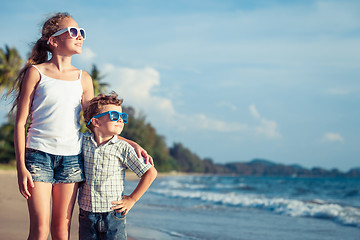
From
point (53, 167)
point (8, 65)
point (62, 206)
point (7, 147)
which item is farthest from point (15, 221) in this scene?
point (7, 147)

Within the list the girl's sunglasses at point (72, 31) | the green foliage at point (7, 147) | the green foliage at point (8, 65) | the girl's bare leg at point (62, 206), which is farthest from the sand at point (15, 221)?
the green foliage at point (7, 147)

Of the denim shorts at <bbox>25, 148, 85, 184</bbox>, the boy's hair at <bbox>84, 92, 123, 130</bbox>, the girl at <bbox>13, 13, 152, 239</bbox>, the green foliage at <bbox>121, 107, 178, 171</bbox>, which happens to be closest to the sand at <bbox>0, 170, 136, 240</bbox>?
the girl at <bbox>13, 13, 152, 239</bbox>

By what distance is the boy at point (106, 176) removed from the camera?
2625 millimetres

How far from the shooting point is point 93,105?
107 inches

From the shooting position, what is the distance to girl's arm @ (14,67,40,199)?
2.47 meters

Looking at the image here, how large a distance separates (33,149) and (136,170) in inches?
25.6

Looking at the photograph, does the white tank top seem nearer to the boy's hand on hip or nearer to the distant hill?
the boy's hand on hip

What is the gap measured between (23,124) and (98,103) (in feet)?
1.58

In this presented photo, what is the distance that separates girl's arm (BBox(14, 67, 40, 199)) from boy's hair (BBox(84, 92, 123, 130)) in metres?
0.37

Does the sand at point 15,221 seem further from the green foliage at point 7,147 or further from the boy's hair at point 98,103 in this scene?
the green foliage at point 7,147

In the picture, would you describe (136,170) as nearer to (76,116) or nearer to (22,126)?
(76,116)

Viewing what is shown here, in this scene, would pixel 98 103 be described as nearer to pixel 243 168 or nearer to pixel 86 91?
pixel 86 91

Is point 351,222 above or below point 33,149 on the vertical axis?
below

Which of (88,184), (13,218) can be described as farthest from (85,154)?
(13,218)
